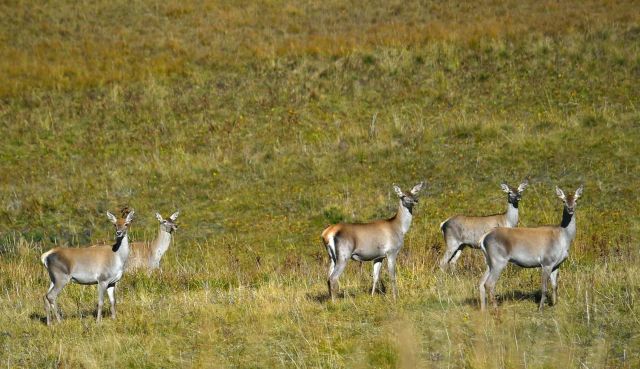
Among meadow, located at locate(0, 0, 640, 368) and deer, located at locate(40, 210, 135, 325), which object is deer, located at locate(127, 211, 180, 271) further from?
deer, located at locate(40, 210, 135, 325)

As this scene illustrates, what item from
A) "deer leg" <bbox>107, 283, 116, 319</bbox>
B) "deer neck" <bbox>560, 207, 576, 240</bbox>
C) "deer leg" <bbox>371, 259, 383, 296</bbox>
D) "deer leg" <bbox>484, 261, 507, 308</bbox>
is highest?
"deer neck" <bbox>560, 207, 576, 240</bbox>

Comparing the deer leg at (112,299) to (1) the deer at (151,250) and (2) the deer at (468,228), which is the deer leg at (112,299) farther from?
(2) the deer at (468,228)

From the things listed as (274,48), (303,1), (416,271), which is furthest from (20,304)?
(303,1)

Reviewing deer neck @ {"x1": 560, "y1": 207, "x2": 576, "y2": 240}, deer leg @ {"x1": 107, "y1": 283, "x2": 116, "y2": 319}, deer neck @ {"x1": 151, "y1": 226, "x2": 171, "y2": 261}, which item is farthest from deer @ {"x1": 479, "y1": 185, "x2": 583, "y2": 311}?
deer neck @ {"x1": 151, "y1": 226, "x2": 171, "y2": 261}

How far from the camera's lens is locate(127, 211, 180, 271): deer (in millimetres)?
19062

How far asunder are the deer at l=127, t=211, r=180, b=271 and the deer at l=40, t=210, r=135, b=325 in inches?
164

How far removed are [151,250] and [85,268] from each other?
5650 millimetres

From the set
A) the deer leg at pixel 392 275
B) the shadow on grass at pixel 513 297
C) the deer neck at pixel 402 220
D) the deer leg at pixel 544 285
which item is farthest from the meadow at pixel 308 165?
the deer neck at pixel 402 220

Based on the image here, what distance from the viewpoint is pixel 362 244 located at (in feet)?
49.0

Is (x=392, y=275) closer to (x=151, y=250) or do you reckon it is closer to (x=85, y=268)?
(x=85, y=268)

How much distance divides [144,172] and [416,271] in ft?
40.8

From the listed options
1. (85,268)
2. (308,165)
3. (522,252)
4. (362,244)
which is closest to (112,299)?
(85,268)

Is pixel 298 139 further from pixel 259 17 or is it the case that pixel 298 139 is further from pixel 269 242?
pixel 259 17

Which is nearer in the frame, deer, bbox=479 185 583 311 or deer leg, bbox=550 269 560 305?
deer, bbox=479 185 583 311
